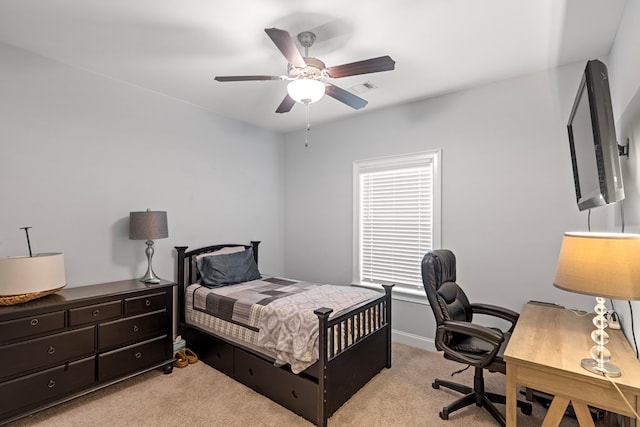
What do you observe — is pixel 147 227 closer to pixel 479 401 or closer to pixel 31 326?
pixel 31 326

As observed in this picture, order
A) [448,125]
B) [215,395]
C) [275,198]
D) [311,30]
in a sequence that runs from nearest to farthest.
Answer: [311,30] → [215,395] → [448,125] → [275,198]

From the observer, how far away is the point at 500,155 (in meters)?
2.98

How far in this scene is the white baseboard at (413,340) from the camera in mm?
3373

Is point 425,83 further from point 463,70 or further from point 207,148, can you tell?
point 207,148

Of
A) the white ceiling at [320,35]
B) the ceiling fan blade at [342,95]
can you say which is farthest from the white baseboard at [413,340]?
the white ceiling at [320,35]

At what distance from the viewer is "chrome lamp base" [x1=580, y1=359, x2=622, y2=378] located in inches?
52.6

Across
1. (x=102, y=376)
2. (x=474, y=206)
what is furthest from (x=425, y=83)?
(x=102, y=376)

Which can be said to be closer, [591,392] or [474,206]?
[591,392]

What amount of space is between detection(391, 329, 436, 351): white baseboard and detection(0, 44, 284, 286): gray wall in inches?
87.9

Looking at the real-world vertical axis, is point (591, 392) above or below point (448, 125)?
below

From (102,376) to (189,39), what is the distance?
2650mm

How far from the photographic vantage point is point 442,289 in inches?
95.4

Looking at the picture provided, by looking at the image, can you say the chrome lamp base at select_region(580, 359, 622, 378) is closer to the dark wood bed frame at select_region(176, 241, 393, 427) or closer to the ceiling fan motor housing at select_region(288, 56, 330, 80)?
the dark wood bed frame at select_region(176, 241, 393, 427)

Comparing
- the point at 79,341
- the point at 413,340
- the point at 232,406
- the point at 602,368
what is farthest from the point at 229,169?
the point at 602,368
